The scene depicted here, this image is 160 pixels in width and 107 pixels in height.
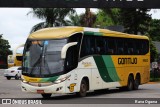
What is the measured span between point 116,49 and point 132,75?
10.0 feet

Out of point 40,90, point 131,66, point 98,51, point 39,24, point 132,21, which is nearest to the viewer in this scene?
point 40,90

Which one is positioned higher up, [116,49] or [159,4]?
[159,4]

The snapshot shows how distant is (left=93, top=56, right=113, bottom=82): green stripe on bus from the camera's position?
2477 centimetres

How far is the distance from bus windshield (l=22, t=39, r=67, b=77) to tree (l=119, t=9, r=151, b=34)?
35527mm

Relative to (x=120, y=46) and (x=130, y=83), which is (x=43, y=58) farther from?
(x=130, y=83)

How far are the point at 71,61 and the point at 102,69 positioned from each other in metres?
3.64

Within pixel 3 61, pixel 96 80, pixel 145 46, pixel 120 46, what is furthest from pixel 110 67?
pixel 3 61

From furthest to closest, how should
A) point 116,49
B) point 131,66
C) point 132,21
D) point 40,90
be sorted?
point 132,21, point 131,66, point 116,49, point 40,90

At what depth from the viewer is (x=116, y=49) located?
26891 mm

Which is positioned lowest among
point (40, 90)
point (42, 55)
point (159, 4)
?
point (40, 90)

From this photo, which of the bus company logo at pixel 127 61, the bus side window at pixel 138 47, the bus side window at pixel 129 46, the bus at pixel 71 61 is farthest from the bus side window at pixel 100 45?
the bus side window at pixel 138 47

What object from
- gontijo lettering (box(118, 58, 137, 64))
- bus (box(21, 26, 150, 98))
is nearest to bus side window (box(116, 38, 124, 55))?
bus (box(21, 26, 150, 98))

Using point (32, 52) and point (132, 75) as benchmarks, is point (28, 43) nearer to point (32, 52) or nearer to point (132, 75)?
point (32, 52)

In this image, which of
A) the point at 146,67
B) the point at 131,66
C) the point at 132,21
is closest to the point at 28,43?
the point at 131,66
